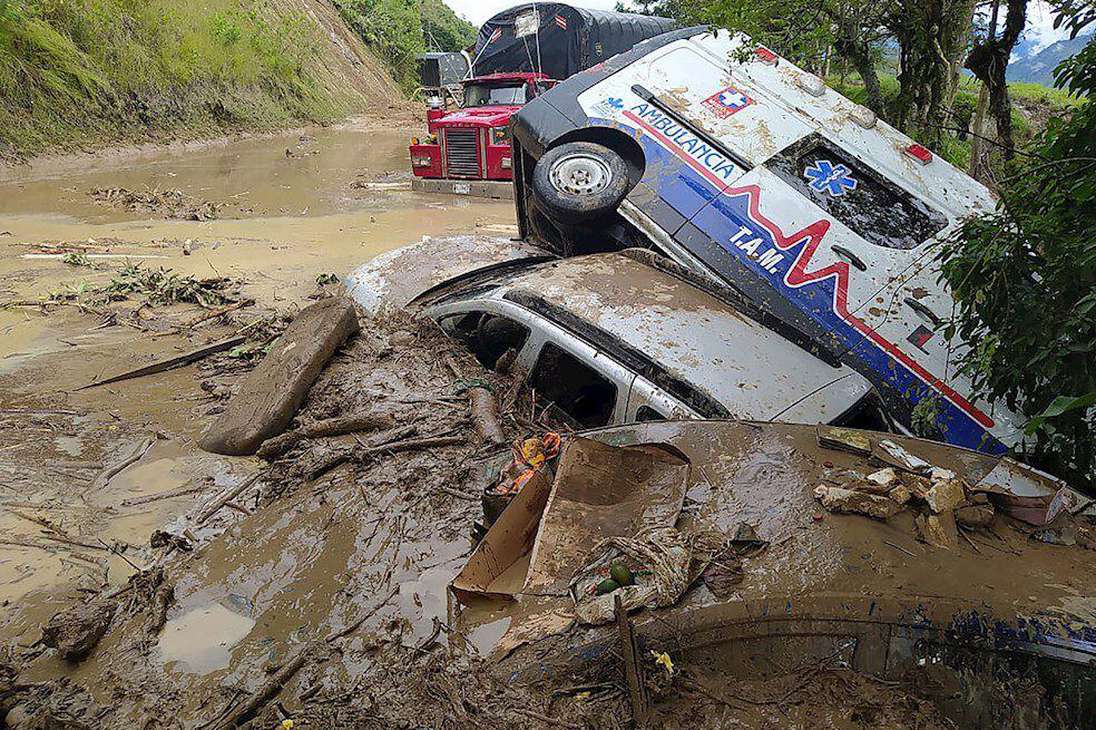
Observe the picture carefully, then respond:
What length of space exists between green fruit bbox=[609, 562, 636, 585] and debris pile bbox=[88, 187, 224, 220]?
11.6 meters

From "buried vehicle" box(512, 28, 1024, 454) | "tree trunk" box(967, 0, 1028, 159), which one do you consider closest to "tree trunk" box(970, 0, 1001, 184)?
"tree trunk" box(967, 0, 1028, 159)

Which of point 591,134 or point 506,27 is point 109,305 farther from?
point 506,27

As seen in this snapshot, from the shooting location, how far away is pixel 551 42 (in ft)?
59.2

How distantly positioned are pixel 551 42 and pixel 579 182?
14118 millimetres

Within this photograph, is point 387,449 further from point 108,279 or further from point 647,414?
point 108,279

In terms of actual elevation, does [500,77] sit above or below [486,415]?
above

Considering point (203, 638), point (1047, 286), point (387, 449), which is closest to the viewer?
point (203, 638)

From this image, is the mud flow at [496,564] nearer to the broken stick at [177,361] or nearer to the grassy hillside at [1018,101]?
the broken stick at [177,361]

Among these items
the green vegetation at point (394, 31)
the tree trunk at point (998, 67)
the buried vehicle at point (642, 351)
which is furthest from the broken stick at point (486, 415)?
the green vegetation at point (394, 31)

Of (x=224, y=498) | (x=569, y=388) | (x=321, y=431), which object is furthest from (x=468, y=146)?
(x=224, y=498)

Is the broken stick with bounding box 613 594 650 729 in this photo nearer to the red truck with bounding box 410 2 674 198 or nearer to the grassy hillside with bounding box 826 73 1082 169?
the red truck with bounding box 410 2 674 198

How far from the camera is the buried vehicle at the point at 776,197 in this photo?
4340mm

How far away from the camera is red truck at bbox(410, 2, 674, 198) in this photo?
523 inches

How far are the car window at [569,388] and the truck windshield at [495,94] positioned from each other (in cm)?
1176
